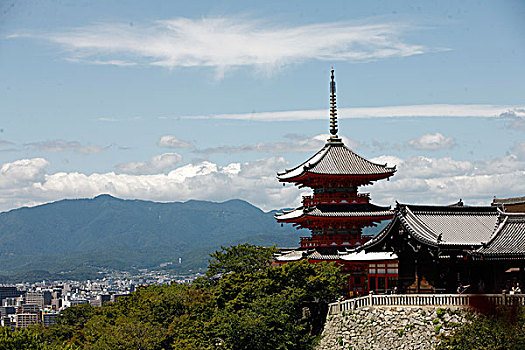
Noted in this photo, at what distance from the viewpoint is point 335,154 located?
169ft

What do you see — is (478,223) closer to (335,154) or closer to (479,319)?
(479,319)

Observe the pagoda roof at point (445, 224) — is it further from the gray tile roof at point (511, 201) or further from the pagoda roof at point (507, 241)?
the gray tile roof at point (511, 201)

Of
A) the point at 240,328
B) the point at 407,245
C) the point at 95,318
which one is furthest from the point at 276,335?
the point at 95,318

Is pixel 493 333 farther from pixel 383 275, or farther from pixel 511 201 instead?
pixel 511 201

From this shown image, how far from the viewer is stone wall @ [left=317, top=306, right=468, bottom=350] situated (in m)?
32.7

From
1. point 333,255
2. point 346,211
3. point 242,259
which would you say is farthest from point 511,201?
Answer: point 242,259

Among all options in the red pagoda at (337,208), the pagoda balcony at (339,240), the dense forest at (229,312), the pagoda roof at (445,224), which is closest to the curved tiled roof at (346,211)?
the red pagoda at (337,208)

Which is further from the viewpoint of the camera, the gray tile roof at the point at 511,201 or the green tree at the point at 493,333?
the gray tile roof at the point at 511,201

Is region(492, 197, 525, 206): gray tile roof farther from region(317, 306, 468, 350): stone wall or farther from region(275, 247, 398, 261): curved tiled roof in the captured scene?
region(317, 306, 468, 350): stone wall

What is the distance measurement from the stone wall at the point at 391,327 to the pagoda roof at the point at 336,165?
12.9 metres

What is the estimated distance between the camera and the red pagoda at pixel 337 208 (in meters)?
47.9

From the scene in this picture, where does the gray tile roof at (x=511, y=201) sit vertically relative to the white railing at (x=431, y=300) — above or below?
above

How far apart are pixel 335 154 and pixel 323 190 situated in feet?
9.72

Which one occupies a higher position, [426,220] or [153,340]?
[426,220]
